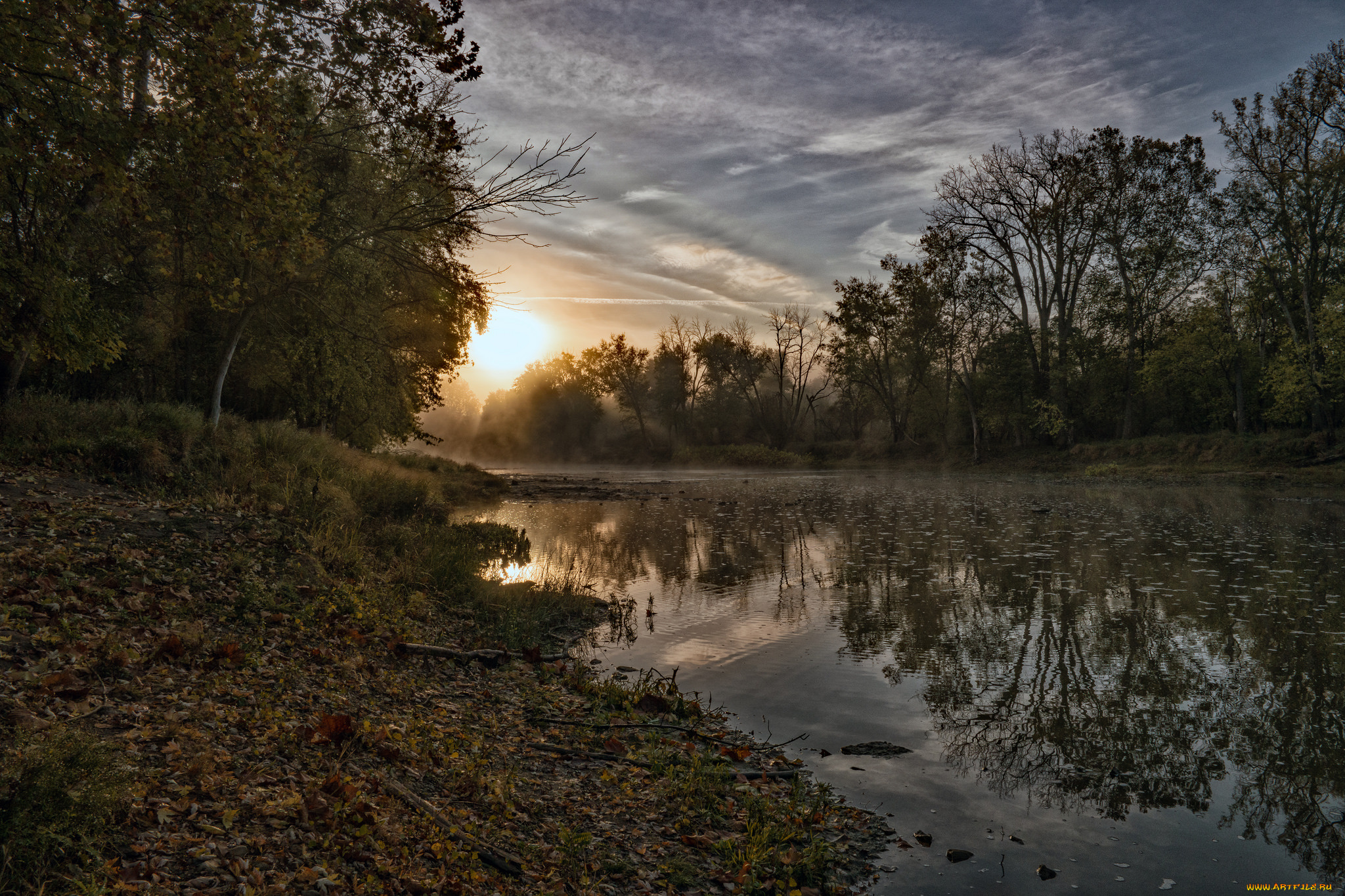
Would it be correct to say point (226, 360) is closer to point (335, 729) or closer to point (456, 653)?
point (456, 653)

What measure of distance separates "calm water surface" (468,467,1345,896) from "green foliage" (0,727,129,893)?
4.30 meters

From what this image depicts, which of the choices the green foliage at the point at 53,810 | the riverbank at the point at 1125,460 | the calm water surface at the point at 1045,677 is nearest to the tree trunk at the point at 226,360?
the calm water surface at the point at 1045,677

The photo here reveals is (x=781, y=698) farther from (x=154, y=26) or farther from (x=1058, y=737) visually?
(x=154, y=26)

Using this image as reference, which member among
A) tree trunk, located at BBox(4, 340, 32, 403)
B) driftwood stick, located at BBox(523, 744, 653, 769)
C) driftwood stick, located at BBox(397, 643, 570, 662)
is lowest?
driftwood stick, located at BBox(523, 744, 653, 769)

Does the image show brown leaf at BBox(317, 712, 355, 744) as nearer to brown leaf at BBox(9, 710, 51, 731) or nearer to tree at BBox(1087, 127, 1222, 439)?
brown leaf at BBox(9, 710, 51, 731)

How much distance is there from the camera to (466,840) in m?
4.19

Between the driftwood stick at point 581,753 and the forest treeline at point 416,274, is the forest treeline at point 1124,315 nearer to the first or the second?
the forest treeline at point 416,274

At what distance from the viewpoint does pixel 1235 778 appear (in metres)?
5.84

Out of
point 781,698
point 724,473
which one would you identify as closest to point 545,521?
point 781,698

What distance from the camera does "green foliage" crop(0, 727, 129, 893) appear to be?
2.89m

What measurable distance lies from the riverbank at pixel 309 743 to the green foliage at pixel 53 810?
0.01 m

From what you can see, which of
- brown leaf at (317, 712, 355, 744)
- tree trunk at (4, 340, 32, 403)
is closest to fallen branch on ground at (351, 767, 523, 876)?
brown leaf at (317, 712, 355, 744)

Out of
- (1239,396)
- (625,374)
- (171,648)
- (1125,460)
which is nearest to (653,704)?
(171,648)

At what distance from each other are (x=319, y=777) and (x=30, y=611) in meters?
2.96
